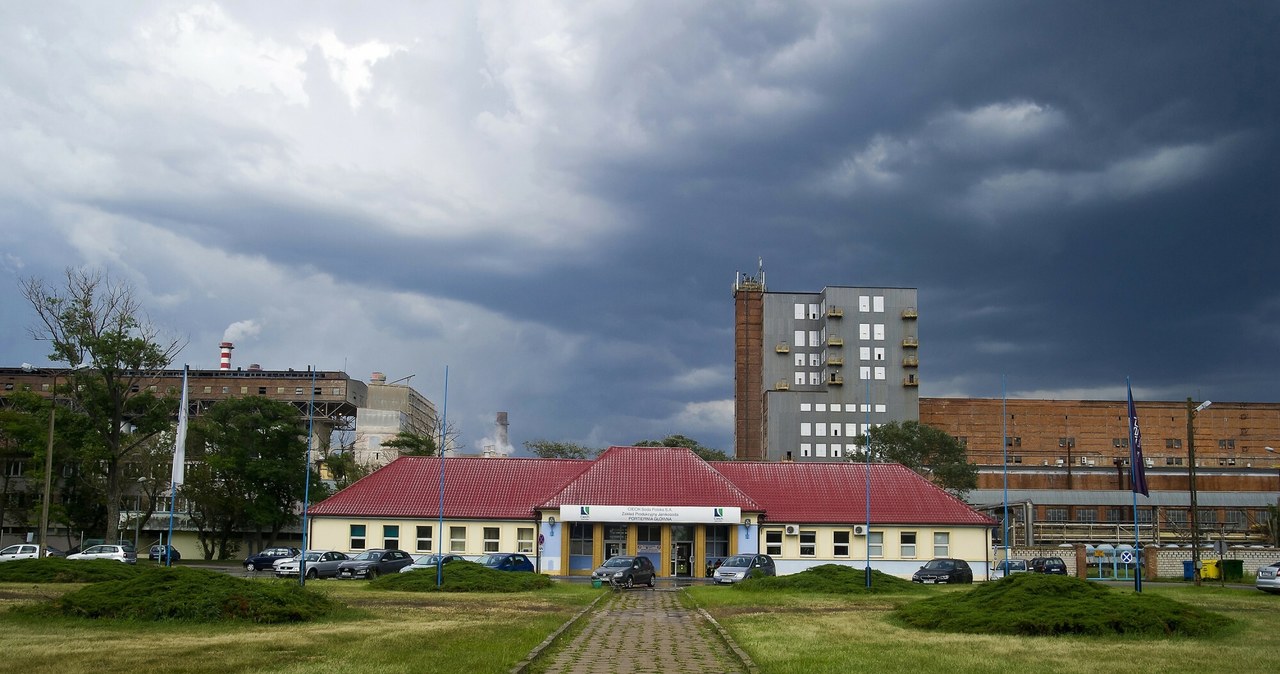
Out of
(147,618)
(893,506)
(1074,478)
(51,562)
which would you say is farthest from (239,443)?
(1074,478)

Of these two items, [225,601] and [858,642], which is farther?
[225,601]

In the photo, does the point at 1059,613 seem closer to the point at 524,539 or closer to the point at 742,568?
the point at 742,568

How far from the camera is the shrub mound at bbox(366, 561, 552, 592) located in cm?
3578

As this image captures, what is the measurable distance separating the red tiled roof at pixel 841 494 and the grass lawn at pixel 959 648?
26.3m

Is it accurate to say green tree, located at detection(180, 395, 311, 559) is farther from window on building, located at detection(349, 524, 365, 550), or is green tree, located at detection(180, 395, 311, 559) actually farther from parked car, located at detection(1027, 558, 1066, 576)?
parked car, located at detection(1027, 558, 1066, 576)

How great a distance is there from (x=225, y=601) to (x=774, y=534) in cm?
3557

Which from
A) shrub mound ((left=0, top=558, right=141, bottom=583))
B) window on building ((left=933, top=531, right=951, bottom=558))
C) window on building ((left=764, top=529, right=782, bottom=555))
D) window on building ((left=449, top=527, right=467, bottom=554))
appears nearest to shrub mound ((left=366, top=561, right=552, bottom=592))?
shrub mound ((left=0, top=558, right=141, bottom=583))

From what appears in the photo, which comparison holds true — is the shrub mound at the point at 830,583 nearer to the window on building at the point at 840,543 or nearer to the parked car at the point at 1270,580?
the parked car at the point at 1270,580

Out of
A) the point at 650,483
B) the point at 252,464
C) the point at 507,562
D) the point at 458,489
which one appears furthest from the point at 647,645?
the point at 252,464

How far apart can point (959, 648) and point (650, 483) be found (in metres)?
36.2

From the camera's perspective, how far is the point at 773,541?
54219 mm

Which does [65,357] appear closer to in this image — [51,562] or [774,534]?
[51,562]

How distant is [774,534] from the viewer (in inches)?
2135

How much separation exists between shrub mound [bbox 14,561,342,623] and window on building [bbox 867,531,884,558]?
119 ft
